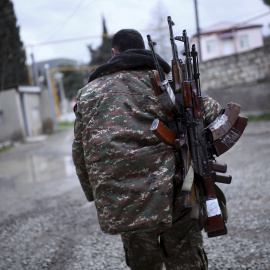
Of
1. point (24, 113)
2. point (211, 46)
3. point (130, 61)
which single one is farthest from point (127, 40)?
point (211, 46)

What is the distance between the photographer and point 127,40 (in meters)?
2.24

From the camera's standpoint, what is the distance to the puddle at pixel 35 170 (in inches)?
316

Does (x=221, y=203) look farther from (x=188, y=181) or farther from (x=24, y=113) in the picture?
(x=24, y=113)

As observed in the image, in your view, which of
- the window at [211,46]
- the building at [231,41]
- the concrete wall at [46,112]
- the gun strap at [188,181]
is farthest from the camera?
the window at [211,46]

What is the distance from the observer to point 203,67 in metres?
16.8

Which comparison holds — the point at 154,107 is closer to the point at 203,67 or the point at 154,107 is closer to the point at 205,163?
the point at 205,163

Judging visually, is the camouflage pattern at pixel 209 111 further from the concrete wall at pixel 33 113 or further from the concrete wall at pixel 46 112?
the concrete wall at pixel 46 112

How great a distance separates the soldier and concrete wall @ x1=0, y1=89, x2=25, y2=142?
17.2 m

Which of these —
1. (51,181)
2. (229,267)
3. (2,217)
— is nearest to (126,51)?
(229,267)

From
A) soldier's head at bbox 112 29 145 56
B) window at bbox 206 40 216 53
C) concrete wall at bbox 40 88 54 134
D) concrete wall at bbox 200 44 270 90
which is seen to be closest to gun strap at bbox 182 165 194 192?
soldier's head at bbox 112 29 145 56

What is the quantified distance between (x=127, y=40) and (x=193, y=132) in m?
0.72

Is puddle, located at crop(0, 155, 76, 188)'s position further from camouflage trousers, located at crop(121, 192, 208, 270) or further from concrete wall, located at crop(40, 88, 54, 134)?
concrete wall, located at crop(40, 88, 54, 134)

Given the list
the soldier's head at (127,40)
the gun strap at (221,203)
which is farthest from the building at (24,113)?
the gun strap at (221,203)

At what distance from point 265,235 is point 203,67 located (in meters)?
14.1
